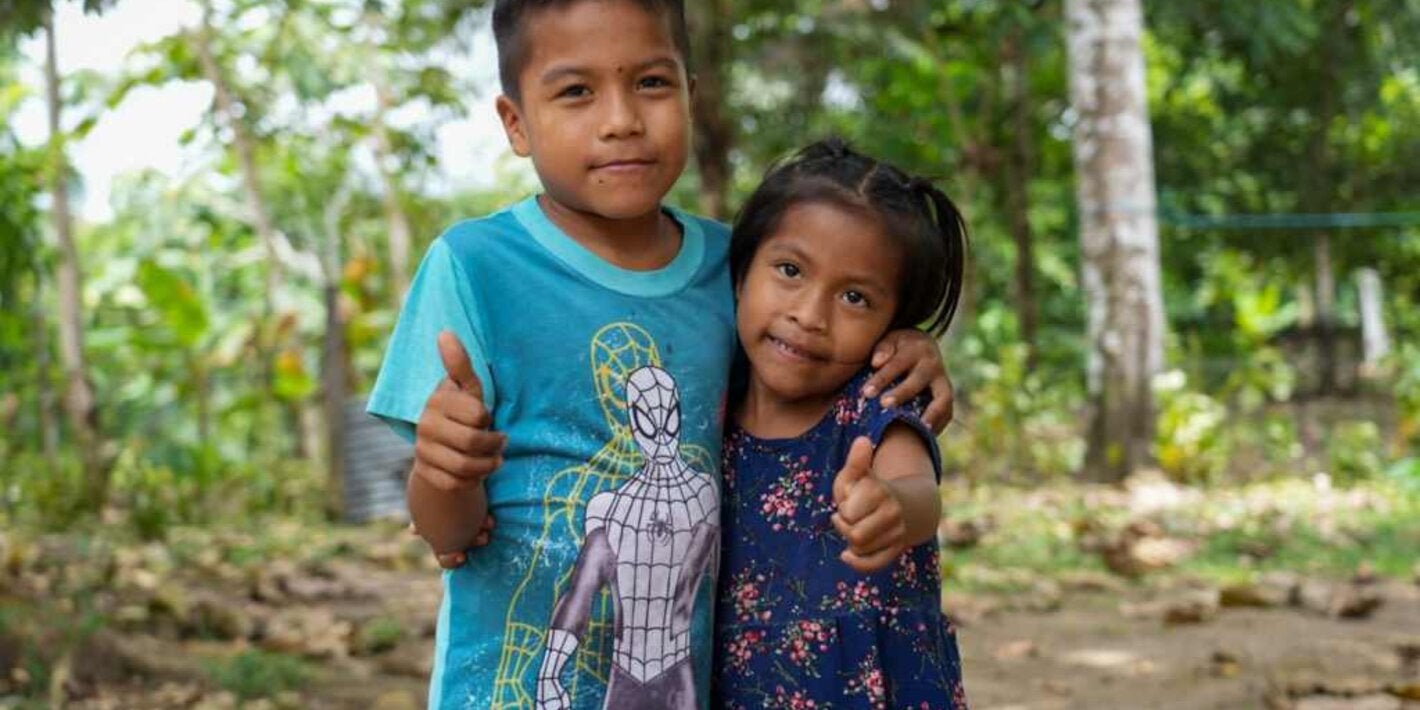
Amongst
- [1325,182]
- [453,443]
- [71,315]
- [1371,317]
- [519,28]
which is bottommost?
[453,443]

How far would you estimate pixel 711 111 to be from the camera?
693cm

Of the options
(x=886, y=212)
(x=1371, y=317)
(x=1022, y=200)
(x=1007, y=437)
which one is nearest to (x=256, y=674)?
(x=886, y=212)

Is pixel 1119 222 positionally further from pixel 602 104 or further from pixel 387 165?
pixel 602 104

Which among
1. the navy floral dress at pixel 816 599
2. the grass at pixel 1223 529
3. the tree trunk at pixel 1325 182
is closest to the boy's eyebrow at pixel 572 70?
the navy floral dress at pixel 816 599

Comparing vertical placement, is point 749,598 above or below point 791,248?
below

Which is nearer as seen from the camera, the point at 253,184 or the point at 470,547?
the point at 470,547

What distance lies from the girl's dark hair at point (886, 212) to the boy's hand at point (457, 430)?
52cm

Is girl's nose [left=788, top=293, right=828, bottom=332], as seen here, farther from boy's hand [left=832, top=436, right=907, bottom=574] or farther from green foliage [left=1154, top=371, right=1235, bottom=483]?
green foliage [left=1154, top=371, right=1235, bottom=483]

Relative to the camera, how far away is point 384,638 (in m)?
4.09

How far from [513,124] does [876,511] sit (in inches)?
26.7

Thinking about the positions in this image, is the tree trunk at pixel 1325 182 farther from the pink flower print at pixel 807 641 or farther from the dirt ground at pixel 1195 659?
the pink flower print at pixel 807 641

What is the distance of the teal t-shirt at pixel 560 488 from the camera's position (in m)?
1.77

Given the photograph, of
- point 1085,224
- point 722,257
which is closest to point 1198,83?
point 1085,224

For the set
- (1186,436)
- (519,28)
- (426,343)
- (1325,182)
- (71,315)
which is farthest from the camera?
(1325,182)
